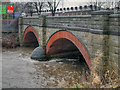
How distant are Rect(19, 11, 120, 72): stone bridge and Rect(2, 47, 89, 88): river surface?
150 cm

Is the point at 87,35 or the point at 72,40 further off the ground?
the point at 87,35

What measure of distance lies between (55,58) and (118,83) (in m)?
13.0

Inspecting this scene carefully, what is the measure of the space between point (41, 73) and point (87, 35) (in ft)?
18.5

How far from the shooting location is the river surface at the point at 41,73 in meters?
12.6

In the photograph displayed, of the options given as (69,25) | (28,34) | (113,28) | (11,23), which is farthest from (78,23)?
(11,23)

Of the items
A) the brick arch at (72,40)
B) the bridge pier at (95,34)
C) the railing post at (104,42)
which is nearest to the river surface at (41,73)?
the brick arch at (72,40)

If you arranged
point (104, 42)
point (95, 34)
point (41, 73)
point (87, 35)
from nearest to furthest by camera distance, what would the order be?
point (104, 42) → point (95, 34) → point (87, 35) → point (41, 73)

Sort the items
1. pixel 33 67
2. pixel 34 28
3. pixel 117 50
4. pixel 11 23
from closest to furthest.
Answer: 1. pixel 117 50
2. pixel 33 67
3. pixel 34 28
4. pixel 11 23

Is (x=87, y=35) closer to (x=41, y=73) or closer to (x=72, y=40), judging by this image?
(x=72, y=40)

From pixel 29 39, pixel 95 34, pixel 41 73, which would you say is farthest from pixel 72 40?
pixel 29 39

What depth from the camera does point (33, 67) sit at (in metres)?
16.9

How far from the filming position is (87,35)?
11672 mm

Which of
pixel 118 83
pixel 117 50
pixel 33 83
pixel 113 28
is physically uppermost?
pixel 113 28

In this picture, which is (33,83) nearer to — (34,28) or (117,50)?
(117,50)
